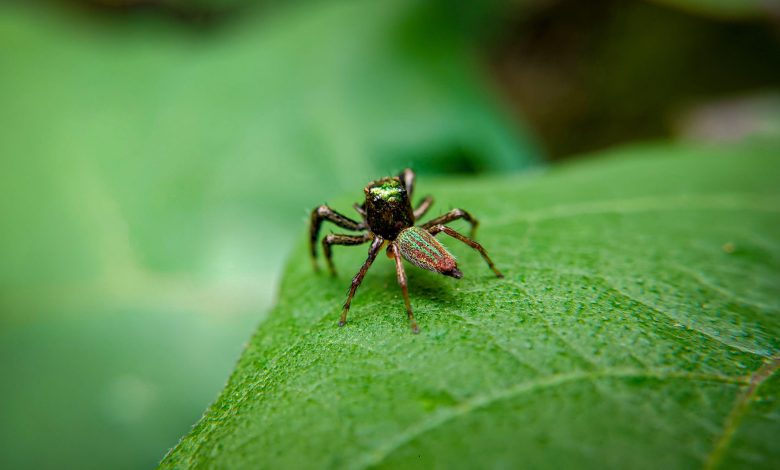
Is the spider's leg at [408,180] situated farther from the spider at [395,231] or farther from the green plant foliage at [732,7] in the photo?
the green plant foliage at [732,7]

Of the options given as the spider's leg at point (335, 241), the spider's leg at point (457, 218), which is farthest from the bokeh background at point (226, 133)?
the spider's leg at point (457, 218)

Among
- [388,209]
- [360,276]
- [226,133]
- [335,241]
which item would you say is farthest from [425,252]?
[226,133]

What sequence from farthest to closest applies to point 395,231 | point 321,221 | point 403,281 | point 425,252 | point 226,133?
point 226,133, point 321,221, point 395,231, point 425,252, point 403,281

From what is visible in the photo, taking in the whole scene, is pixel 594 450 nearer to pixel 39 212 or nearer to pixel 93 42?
pixel 39 212

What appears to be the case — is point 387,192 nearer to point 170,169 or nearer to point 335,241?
point 335,241

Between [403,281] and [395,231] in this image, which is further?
[395,231]

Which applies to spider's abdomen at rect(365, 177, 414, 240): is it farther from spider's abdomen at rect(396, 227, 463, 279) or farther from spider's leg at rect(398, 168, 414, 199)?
spider's leg at rect(398, 168, 414, 199)

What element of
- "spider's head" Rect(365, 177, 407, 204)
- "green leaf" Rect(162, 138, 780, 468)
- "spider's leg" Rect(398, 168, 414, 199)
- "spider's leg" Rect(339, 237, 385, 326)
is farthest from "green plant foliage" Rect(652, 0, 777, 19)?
"spider's leg" Rect(339, 237, 385, 326)

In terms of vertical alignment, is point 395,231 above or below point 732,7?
below
